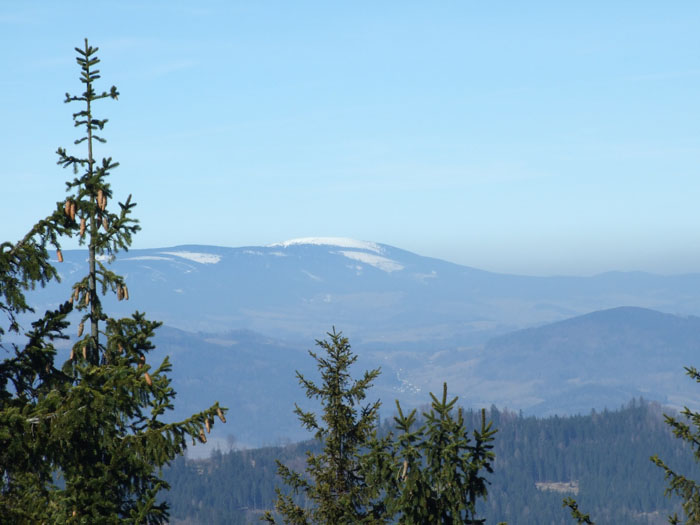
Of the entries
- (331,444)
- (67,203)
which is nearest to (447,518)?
(67,203)

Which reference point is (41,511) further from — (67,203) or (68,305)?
(67,203)

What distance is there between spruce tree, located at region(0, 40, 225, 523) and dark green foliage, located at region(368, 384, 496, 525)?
411 centimetres

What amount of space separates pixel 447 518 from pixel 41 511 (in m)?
7.04

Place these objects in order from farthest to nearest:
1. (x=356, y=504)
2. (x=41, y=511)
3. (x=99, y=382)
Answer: (x=356, y=504) → (x=41, y=511) → (x=99, y=382)

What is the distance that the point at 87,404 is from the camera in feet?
43.0

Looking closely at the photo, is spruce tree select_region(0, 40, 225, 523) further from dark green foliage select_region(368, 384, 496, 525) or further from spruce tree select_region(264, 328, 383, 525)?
spruce tree select_region(264, 328, 383, 525)

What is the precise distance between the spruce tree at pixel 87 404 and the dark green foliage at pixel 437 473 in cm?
411

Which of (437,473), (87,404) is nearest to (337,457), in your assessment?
(437,473)

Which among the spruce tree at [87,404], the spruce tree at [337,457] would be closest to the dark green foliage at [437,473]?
the spruce tree at [87,404]

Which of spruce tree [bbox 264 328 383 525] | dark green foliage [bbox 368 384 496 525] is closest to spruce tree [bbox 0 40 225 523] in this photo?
dark green foliage [bbox 368 384 496 525]

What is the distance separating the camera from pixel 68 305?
16.4 m

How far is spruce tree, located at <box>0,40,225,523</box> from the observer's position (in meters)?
13.3

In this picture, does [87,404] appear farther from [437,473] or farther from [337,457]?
[337,457]

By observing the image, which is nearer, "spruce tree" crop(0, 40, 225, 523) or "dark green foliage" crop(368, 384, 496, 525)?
"spruce tree" crop(0, 40, 225, 523)
